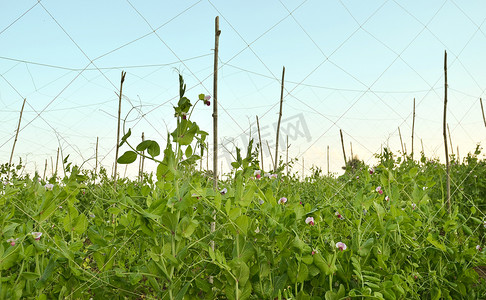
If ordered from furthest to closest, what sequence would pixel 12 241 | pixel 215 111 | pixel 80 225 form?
pixel 215 111, pixel 80 225, pixel 12 241

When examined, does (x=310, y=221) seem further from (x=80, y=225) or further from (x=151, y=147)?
(x=80, y=225)

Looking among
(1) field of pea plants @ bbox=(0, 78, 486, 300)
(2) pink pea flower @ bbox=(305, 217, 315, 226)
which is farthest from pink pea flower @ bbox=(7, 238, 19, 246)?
(2) pink pea flower @ bbox=(305, 217, 315, 226)

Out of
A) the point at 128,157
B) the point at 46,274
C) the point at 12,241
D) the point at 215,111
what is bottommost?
the point at 46,274

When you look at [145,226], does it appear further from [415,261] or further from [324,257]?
[415,261]

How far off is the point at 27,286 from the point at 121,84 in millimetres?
2703

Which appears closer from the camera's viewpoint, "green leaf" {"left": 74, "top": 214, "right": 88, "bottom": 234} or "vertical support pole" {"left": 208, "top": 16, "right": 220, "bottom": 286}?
"green leaf" {"left": 74, "top": 214, "right": 88, "bottom": 234}

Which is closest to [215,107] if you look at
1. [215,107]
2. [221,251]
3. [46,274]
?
[215,107]

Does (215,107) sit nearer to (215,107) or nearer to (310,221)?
(215,107)

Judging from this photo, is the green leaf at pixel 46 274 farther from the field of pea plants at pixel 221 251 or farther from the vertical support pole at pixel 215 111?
the vertical support pole at pixel 215 111

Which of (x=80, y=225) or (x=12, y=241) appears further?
(x=80, y=225)

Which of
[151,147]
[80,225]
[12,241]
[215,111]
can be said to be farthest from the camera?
[215,111]

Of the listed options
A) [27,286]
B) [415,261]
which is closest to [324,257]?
[415,261]

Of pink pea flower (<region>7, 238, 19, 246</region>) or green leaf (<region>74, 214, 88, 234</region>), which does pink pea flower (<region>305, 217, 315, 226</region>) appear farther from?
pink pea flower (<region>7, 238, 19, 246</region>)

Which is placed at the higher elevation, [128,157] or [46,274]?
[128,157]
